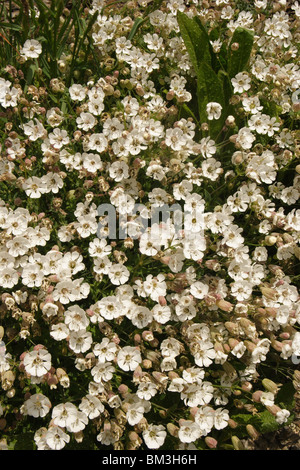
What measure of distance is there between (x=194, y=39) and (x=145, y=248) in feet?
5.83

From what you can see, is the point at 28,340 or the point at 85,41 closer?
the point at 28,340

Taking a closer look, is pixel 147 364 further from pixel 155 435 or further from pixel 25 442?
pixel 25 442

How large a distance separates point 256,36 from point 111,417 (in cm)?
315

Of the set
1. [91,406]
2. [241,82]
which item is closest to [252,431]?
[91,406]

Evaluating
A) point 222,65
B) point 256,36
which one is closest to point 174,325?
point 222,65

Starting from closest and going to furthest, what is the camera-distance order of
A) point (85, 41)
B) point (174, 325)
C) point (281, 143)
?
point (174, 325) → point (281, 143) → point (85, 41)

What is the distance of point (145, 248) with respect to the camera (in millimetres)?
2547

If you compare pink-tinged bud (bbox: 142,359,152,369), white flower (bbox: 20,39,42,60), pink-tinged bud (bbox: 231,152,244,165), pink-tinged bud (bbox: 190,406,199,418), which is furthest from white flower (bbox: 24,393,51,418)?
white flower (bbox: 20,39,42,60)

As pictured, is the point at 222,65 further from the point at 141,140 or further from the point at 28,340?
the point at 28,340

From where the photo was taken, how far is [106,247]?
8.73 ft

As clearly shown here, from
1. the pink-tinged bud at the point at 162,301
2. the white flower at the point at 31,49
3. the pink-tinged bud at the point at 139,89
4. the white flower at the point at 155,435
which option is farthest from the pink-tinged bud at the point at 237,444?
the white flower at the point at 31,49

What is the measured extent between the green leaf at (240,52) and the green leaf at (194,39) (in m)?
0.20

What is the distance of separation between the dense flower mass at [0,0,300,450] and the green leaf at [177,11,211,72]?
0.05ft

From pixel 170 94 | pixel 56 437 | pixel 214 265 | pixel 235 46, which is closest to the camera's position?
pixel 56 437
